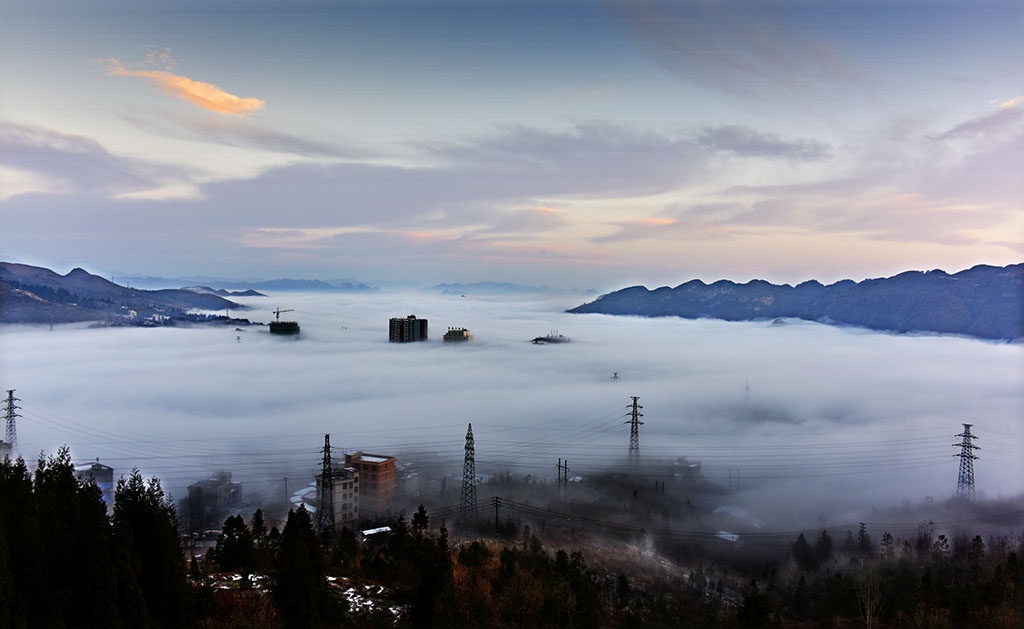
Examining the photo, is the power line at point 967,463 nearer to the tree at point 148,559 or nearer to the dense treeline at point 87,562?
the tree at point 148,559

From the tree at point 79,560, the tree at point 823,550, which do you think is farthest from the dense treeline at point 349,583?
the tree at point 823,550

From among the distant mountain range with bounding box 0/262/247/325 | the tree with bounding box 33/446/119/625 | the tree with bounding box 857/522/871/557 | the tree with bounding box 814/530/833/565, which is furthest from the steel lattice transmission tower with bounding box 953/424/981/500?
the distant mountain range with bounding box 0/262/247/325

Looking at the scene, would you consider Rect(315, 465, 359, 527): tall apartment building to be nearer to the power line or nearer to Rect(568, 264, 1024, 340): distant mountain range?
the power line

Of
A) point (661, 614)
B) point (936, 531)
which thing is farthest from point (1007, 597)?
point (936, 531)

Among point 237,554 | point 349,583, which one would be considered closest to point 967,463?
point 349,583

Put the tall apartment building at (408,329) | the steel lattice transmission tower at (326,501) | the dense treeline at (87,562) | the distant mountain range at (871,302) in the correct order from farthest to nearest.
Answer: the tall apartment building at (408,329) < the distant mountain range at (871,302) < the steel lattice transmission tower at (326,501) < the dense treeline at (87,562)

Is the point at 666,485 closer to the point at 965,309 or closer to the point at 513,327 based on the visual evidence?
the point at 965,309

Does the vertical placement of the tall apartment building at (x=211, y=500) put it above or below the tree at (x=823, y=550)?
above
